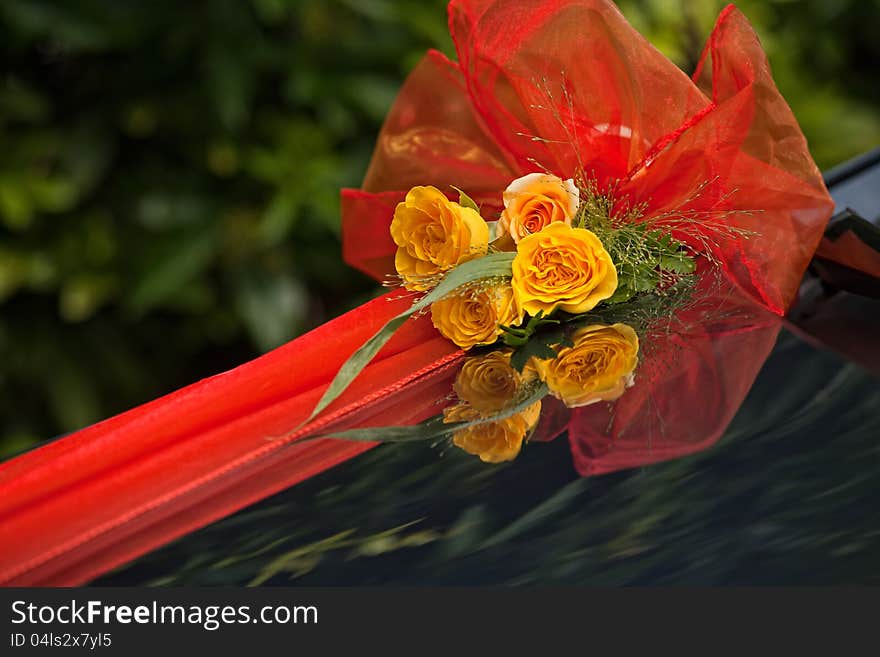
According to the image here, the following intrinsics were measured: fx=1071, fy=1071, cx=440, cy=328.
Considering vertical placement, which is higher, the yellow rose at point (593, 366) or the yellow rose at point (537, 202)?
the yellow rose at point (537, 202)

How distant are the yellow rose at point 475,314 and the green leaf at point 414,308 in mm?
10

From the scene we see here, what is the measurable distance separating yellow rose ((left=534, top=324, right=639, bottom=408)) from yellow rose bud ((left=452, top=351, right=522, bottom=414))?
2 centimetres

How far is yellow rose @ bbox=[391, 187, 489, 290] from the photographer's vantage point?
760 millimetres

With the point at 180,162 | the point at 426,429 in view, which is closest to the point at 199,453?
the point at 426,429

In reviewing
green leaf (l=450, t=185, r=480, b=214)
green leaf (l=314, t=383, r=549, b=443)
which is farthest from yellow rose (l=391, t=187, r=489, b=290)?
green leaf (l=314, t=383, r=549, b=443)

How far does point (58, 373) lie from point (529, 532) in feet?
5.38

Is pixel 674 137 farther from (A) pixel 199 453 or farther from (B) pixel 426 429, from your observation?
(A) pixel 199 453

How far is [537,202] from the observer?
755 millimetres

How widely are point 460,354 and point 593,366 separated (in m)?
0.10

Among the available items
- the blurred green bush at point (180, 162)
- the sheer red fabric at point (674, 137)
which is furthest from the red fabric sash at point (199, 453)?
the blurred green bush at point (180, 162)

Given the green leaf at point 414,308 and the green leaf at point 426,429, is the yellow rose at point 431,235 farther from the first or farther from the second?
the green leaf at point 426,429

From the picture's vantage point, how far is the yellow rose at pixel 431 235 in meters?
0.76

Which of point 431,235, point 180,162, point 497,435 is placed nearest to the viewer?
point 497,435

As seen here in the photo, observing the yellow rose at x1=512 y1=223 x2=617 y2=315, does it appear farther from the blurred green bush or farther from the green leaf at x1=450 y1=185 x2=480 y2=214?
the blurred green bush
